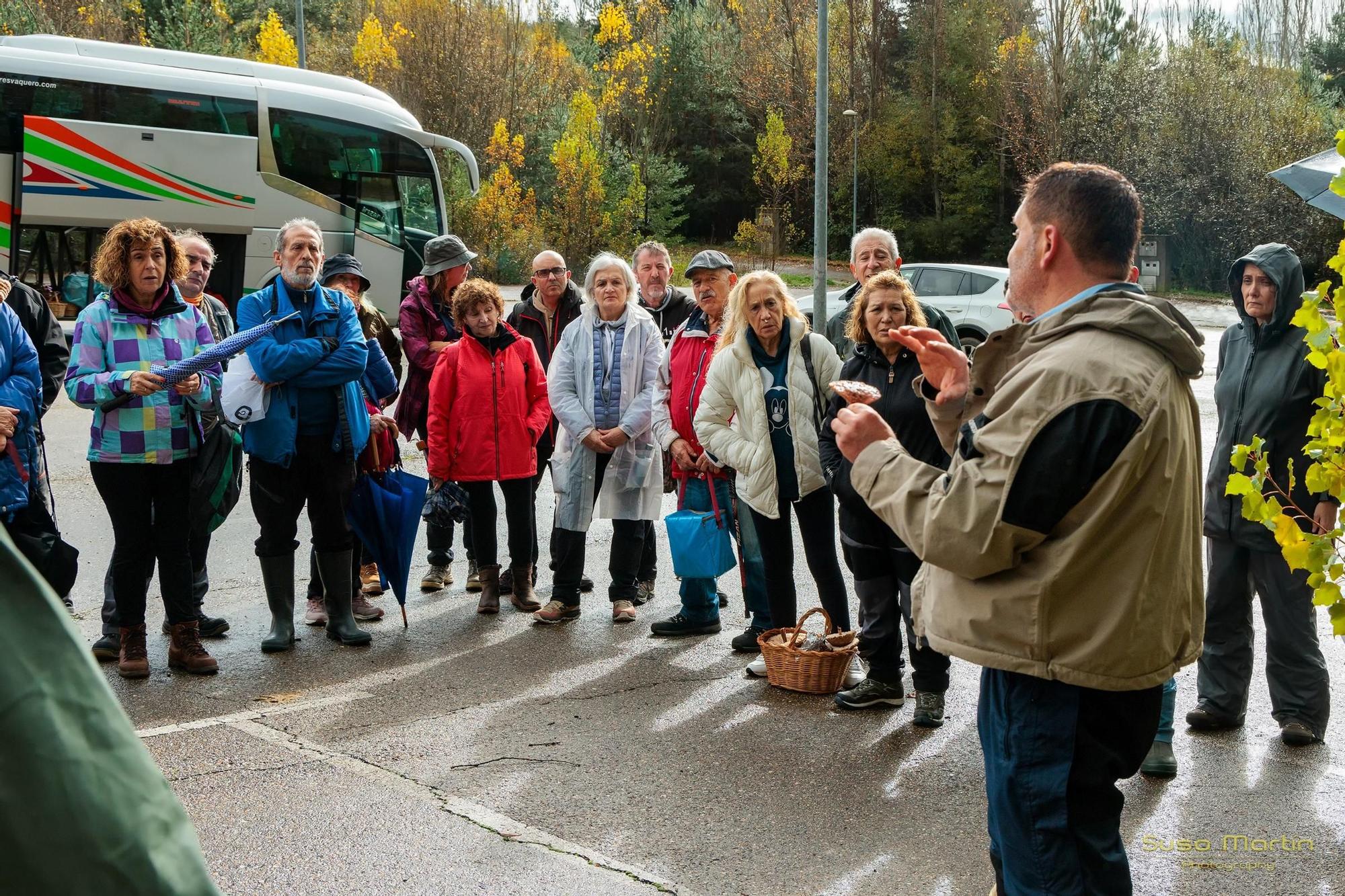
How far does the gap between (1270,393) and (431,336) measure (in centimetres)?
472

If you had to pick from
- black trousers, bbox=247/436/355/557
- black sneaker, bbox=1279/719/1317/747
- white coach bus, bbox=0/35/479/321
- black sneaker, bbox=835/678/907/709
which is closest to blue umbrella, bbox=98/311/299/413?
black trousers, bbox=247/436/355/557

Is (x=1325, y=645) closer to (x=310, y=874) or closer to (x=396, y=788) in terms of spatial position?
(x=396, y=788)

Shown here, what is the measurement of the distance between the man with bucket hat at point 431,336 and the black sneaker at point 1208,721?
4086 millimetres

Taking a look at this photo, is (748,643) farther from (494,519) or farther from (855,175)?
(855,175)

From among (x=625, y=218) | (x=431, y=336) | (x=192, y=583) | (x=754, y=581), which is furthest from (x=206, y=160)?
(x=625, y=218)

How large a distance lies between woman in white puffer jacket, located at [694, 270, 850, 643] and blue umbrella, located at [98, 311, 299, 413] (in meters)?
2.12

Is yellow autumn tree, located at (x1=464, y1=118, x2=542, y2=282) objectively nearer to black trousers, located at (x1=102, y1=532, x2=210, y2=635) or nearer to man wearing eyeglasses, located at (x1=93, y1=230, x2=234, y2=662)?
man wearing eyeglasses, located at (x1=93, y1=230, x2=234, y2=662)

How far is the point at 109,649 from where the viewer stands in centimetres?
607

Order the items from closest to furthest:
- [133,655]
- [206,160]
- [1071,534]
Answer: [1071,534], [133,655], [206,160]

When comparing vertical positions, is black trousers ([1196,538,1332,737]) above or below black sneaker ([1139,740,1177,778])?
above

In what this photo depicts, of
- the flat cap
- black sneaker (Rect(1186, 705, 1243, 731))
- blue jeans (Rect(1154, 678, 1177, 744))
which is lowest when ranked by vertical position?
black sneaker (Rect(1186, 705, 1243, 731))

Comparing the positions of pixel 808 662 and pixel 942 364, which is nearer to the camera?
pixel 942 364

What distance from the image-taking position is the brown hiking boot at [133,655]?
5805 millimetres

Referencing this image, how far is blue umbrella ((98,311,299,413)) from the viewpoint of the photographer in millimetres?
5602
